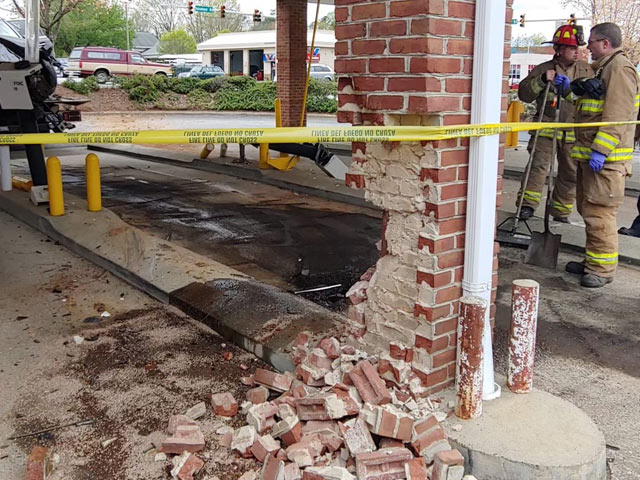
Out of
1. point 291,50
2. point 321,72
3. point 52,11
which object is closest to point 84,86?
point 321,72

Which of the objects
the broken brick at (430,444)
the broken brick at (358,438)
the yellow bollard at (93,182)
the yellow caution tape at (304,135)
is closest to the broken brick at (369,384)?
the broken brick at (358,438)

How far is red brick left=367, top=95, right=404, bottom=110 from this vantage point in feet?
11.1

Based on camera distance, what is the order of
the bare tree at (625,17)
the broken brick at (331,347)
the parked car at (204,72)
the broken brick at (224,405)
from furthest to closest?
the parked car at (204,72) → the bare tree at (625,17) → the broken brick at (331,347) → the broken brick at (224,405)

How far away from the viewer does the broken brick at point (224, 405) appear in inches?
147

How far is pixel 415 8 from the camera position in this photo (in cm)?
317

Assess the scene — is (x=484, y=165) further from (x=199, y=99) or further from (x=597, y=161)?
(x=199, y=99)

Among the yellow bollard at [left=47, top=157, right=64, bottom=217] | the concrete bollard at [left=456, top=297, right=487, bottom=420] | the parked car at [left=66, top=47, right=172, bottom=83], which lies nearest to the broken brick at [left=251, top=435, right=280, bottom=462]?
the concrete bollard at [left=456, top=297, right=487, bottom=420]

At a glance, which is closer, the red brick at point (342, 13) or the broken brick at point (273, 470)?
the broken brick at point (273, 470)

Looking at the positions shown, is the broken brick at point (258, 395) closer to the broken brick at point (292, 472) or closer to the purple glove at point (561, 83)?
the broken brick at point (292, 472)

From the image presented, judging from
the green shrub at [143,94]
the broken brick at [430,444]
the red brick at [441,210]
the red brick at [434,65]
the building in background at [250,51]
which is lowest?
the broken brick at [430,444]

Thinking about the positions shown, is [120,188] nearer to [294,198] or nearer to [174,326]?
[294,198]

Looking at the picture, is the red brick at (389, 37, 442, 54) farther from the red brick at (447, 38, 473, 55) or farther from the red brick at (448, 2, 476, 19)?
the red brick at (448, 2, 476, 19)

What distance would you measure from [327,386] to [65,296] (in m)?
3.37

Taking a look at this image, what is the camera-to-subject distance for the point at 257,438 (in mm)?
3303
